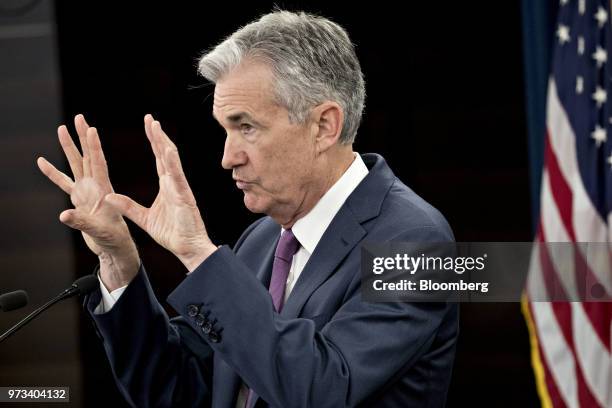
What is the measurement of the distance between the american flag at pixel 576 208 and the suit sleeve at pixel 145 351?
56.6 inches

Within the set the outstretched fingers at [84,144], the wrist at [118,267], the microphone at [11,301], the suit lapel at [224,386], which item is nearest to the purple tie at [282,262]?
the suit lapel at [224,386]

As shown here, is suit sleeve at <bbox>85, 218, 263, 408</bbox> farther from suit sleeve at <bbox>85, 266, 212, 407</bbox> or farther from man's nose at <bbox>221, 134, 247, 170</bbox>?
man's nose at <bbox>221, 134, 247, 170</bbox>

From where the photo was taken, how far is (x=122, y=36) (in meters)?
3.33

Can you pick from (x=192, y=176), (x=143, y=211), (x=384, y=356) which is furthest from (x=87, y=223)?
(x=192, y=176)

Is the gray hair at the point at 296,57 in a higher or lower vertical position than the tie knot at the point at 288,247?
higher

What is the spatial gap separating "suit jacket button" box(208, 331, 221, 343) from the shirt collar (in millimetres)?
334

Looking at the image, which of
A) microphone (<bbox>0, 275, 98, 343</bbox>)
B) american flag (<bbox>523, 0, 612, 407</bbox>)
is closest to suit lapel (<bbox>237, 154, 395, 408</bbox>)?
microphone (<bbox>0, 275, 98, 343</bbox>)

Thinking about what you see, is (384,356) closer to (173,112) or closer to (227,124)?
(227,124)

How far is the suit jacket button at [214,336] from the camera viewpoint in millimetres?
1457

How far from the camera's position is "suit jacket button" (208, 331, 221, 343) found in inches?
57.4

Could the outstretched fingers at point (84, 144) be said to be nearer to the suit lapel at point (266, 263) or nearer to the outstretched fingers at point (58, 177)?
the outstretched fingers at point (58, 177)

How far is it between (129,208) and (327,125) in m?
0.42

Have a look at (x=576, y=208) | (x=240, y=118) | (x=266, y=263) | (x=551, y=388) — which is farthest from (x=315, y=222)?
(x=551, y=388)

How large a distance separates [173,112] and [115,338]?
1699 mm
